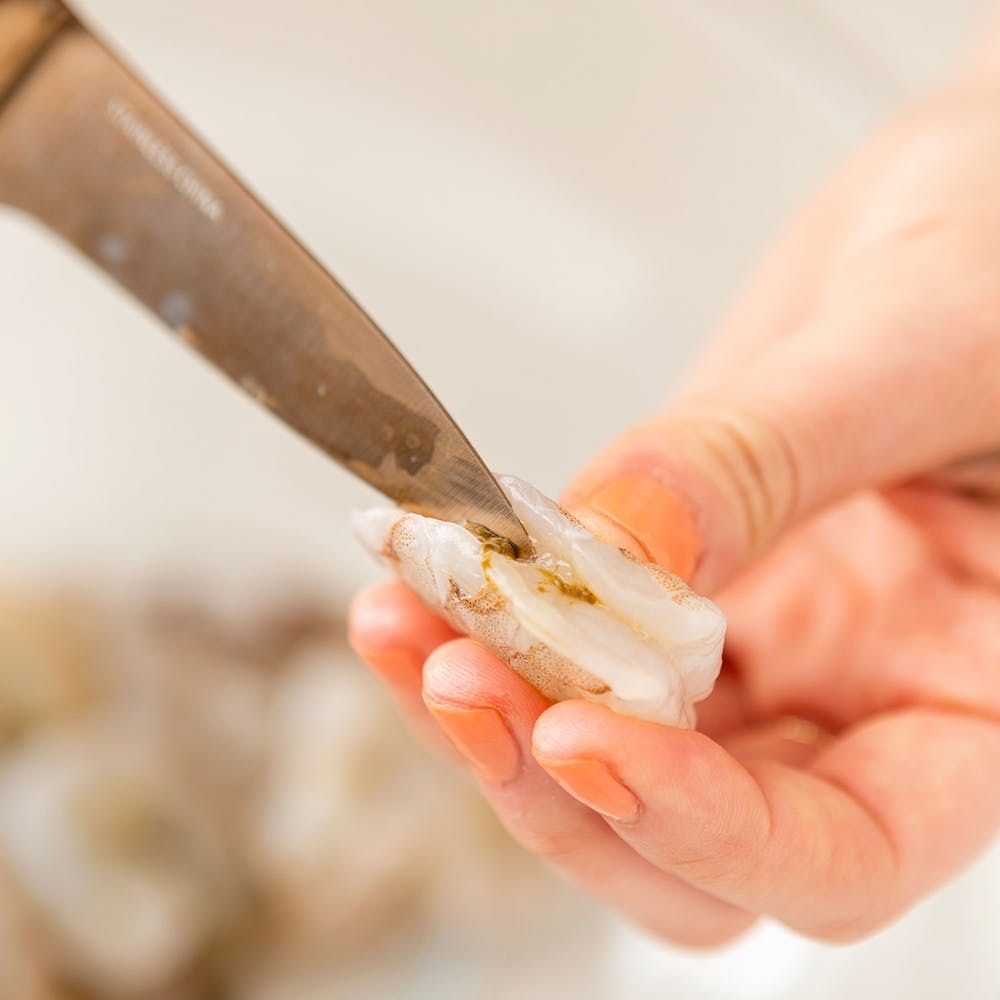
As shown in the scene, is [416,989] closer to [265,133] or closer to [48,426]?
[48,426]

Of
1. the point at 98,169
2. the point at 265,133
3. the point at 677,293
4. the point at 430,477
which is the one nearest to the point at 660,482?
the point at 430,477

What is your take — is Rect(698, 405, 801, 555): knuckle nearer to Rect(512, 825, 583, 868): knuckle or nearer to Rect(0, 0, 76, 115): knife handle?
Rect(512, 825, 583, 868): knuckle

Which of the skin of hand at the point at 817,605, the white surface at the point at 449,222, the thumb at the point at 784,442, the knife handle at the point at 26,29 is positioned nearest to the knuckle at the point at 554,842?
the skin of hand at the point at 817,605

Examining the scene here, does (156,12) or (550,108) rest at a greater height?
(156,12)

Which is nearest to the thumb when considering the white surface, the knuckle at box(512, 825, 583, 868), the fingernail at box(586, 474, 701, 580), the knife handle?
the fingernail at box(586, 474, 701, 580)

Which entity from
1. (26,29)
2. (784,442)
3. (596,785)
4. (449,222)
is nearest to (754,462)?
(784,442)
